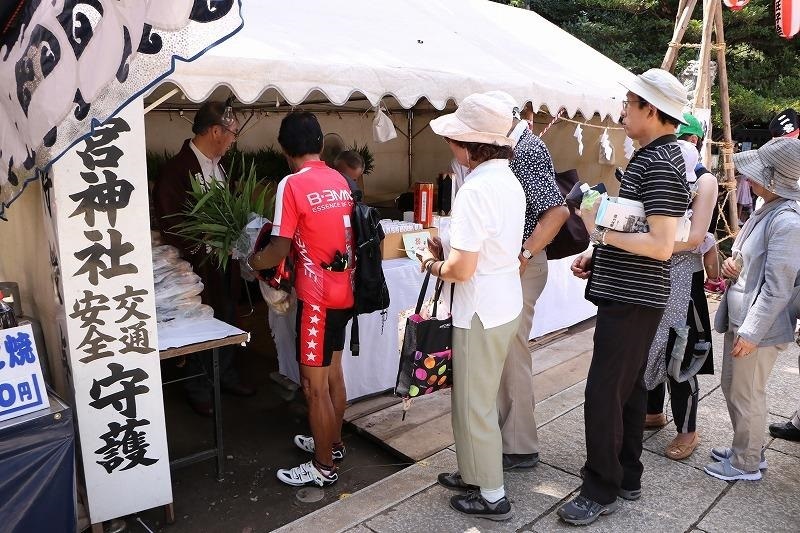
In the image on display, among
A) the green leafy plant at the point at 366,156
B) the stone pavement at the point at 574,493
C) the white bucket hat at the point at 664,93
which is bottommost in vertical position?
the stone pavement at the point at 574,493

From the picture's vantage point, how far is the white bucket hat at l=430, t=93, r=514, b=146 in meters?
2.36

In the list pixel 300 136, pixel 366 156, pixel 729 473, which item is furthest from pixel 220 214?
pixel 366 156

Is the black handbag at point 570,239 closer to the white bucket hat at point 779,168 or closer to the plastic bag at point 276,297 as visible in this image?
the white bucket hat at point 779,168

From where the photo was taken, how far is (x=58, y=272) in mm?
2373

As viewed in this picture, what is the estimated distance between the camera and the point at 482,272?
244 cm

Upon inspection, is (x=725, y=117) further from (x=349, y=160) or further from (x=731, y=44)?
(x=349, y=160)

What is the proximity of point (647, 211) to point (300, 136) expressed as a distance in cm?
156

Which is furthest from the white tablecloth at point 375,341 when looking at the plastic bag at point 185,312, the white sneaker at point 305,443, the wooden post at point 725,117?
the wooden post at point 725,117

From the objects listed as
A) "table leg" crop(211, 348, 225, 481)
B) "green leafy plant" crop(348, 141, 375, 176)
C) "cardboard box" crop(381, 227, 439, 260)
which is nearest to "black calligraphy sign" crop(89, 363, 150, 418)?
"table leg" crop(211, 348, 225, 481)

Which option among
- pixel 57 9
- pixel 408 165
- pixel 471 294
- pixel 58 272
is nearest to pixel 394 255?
pixel 471 294

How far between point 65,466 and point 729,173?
6714mm

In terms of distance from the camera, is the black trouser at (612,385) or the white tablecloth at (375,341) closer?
the black trouser at (612,385)

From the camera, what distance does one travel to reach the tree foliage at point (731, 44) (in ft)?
30.8

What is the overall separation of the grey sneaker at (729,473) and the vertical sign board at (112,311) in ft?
8.79
